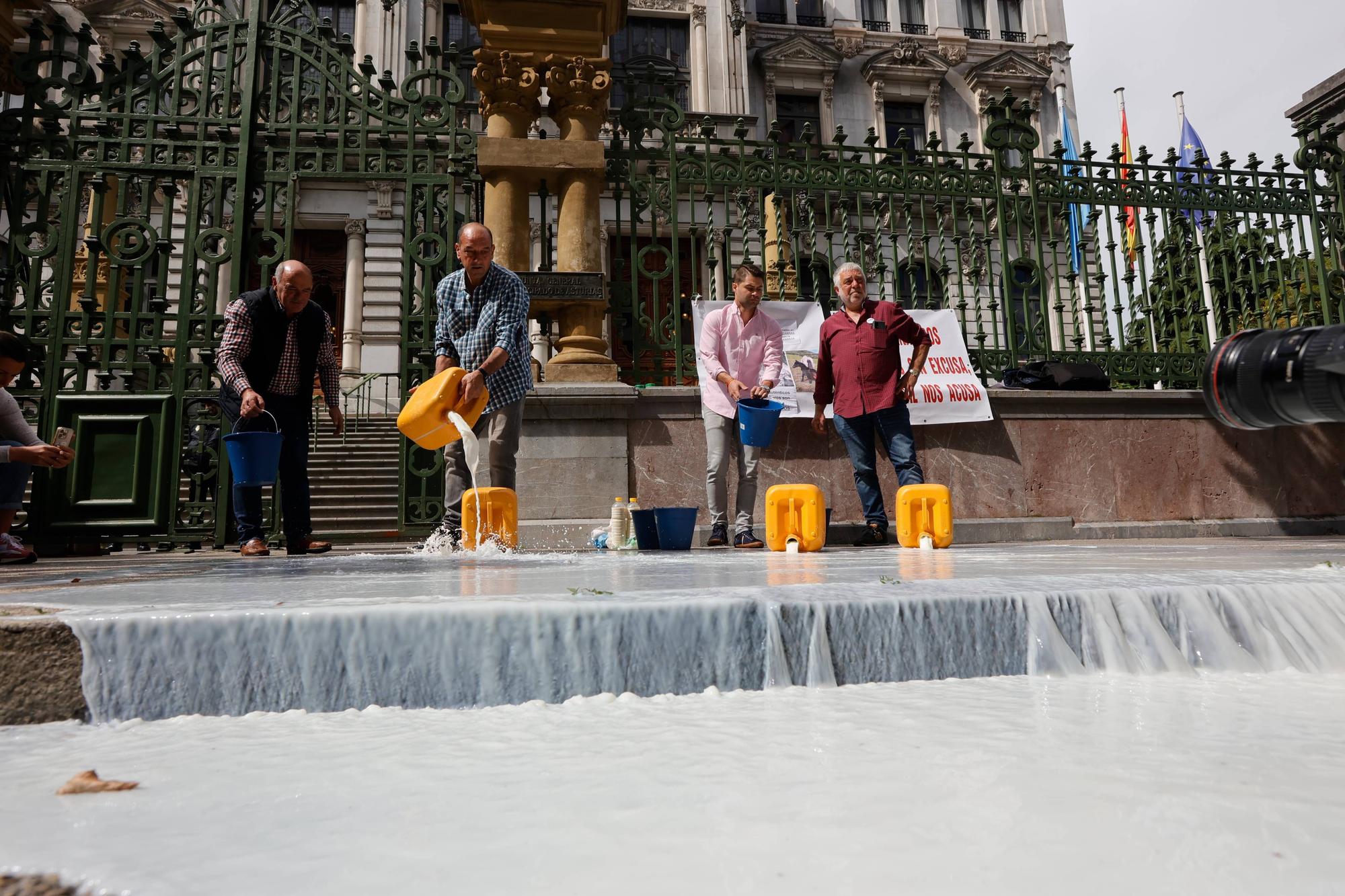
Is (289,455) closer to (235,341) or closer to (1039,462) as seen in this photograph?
(235,341)

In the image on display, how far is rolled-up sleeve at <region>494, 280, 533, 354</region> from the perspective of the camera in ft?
17.5

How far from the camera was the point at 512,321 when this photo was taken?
5.43 metres

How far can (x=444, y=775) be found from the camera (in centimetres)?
128

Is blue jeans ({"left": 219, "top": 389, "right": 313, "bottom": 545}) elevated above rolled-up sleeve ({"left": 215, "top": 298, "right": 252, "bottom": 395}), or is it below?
below

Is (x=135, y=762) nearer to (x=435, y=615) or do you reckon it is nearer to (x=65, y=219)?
(x=435, y=615)

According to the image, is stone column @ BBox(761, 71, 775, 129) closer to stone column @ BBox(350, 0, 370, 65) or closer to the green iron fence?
stone column @ BBox(350, 0, 370, 65)

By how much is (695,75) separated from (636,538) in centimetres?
2140

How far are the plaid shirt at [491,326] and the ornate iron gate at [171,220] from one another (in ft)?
4.00

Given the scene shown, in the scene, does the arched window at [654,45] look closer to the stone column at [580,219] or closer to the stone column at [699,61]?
the stone column at [699,61]

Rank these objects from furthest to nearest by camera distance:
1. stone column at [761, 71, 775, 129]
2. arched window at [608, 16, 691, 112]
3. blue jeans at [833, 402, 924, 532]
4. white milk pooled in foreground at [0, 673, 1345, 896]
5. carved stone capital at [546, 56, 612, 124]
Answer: stone column at [761, 71, 775, 129] < arched window at [608, 16, 691, 112] < carved stone capital at [546, 56, 612, 124] < blue jeans at [833, 402, 924, 532] < white milk pooled in foreground at [0, 673, 1345, 896]

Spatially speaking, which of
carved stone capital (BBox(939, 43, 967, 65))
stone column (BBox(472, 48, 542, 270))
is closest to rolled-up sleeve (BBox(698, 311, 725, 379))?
stone column (BBox(472, 48, 542, 270))

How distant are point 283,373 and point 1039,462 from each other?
6.64m

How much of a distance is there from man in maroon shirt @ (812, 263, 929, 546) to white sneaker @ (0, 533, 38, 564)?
5.79m

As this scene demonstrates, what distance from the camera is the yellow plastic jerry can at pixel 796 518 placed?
5.21 m
